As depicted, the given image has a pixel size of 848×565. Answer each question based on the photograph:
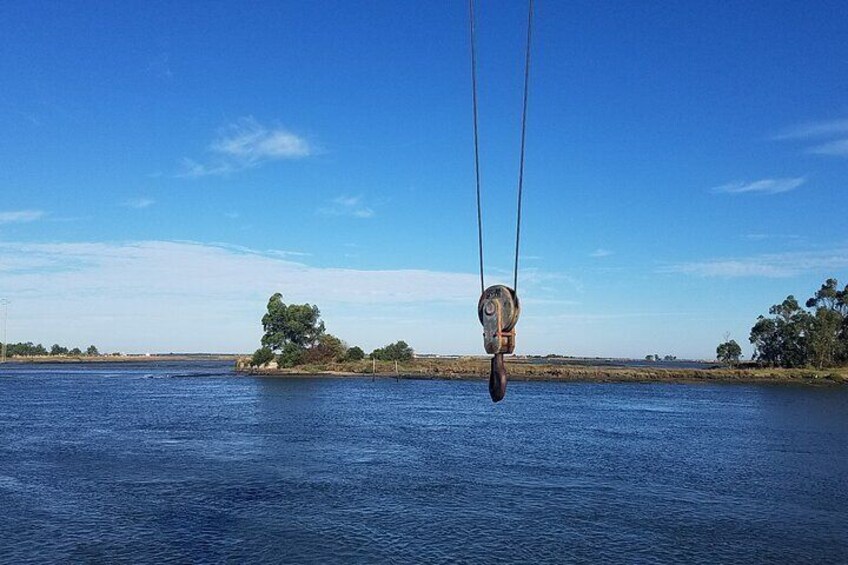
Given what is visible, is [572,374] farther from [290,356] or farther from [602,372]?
[290,356]

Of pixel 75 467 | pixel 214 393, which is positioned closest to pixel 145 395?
pixel 214 393

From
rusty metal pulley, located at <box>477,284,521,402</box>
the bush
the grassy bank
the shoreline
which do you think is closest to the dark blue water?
rusty metal pulley, located at <box>477,284,521,402</box>

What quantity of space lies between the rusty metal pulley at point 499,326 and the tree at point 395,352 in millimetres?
167857

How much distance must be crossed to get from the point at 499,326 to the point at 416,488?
26.9m

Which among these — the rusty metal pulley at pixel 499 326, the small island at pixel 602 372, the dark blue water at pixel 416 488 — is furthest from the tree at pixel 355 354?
the rusty metal pulley at pixel 499 326

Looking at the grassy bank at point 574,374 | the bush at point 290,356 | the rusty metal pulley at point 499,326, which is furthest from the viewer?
the bush at point 290,356

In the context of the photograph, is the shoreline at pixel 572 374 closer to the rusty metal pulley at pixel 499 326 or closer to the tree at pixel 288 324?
the tree at pixel 288 324

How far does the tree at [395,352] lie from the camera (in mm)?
176125

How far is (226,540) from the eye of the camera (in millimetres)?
25328

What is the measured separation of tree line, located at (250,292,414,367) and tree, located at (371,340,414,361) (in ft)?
38.9

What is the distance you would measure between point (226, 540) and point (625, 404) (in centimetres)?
7379

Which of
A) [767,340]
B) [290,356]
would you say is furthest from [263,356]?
[767,340]

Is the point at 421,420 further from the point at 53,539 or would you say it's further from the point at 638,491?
the point at 53,539

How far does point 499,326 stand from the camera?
9195 mm
